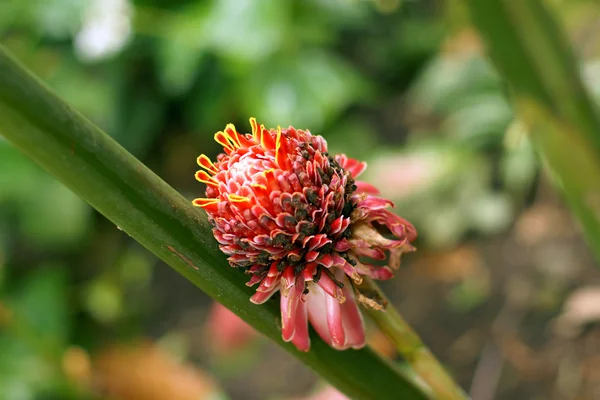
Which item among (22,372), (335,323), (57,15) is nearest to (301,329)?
(335,323)

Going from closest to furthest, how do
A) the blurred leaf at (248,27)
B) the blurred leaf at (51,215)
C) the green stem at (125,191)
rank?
the green stem at (125,191) → the blurred leaf at (248,27) → the blurred leaf at (51,215)

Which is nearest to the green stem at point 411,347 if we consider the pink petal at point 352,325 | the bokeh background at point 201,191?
the pink petal at point 352,325

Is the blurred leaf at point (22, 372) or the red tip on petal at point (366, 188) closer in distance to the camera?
the red tip on petal at point (366, 188)

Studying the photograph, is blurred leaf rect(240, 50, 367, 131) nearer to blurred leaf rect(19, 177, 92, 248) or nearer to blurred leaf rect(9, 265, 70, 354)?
blurred leaf rect(19, 177, 92, 248)

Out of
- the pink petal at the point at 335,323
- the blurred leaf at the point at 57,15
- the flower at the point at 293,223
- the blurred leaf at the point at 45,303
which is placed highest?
the blurred leaf at the point at 57,15

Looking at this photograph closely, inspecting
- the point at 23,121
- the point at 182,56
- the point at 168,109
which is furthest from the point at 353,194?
the point at 168,109

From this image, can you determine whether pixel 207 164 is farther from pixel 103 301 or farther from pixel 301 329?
pixel 103 301

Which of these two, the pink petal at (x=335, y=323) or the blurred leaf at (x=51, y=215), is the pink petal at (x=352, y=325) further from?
the blurred leaf at (x=51, y=215)
